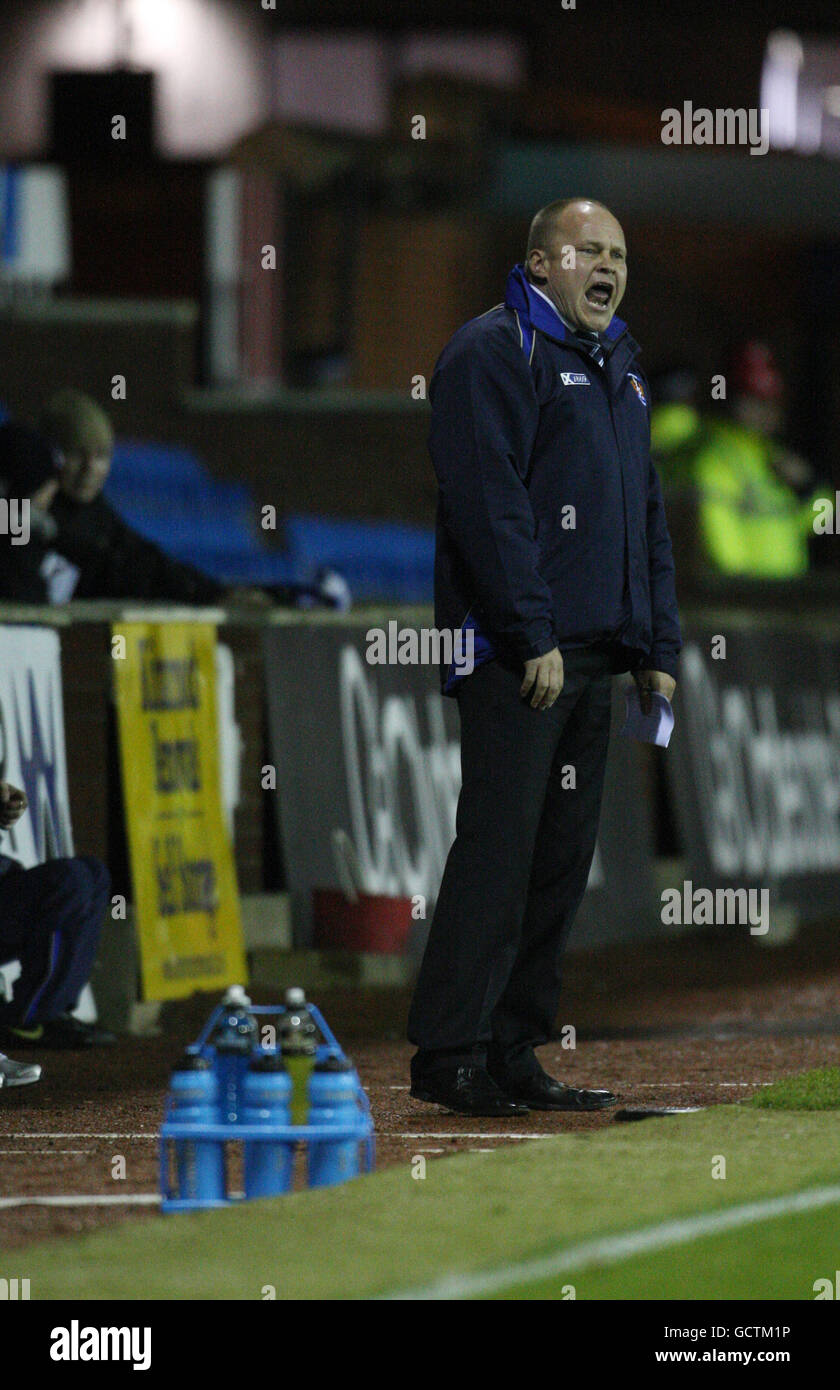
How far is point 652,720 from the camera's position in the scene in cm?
792

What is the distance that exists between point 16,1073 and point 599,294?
2991mm

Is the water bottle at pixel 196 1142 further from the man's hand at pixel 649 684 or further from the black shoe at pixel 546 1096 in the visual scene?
the man's hand at pixel 649 684

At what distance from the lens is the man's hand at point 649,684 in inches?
310

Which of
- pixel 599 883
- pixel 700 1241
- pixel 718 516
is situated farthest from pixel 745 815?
pixel 700 1241

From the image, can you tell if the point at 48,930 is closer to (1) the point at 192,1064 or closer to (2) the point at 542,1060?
(2) the point at 542,1060

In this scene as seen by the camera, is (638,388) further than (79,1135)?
Yes

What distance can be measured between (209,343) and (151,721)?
10.8 metres

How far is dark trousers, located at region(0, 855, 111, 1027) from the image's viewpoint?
31.0ft

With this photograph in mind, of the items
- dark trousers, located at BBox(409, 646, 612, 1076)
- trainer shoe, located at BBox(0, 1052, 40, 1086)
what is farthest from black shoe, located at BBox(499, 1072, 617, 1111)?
trainer shoe, located at BBox(0, 1052, 40, 1086)

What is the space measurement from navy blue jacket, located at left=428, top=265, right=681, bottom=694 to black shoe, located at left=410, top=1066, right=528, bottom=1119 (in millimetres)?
1021

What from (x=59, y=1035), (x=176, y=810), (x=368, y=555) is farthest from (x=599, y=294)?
(x=368, y=555)

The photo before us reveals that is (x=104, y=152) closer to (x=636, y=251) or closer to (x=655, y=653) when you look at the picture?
(x=636, y=251)

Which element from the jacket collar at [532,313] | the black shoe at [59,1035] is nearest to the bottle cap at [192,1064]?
the jacket collar at [532,313]

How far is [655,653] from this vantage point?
788 cm
